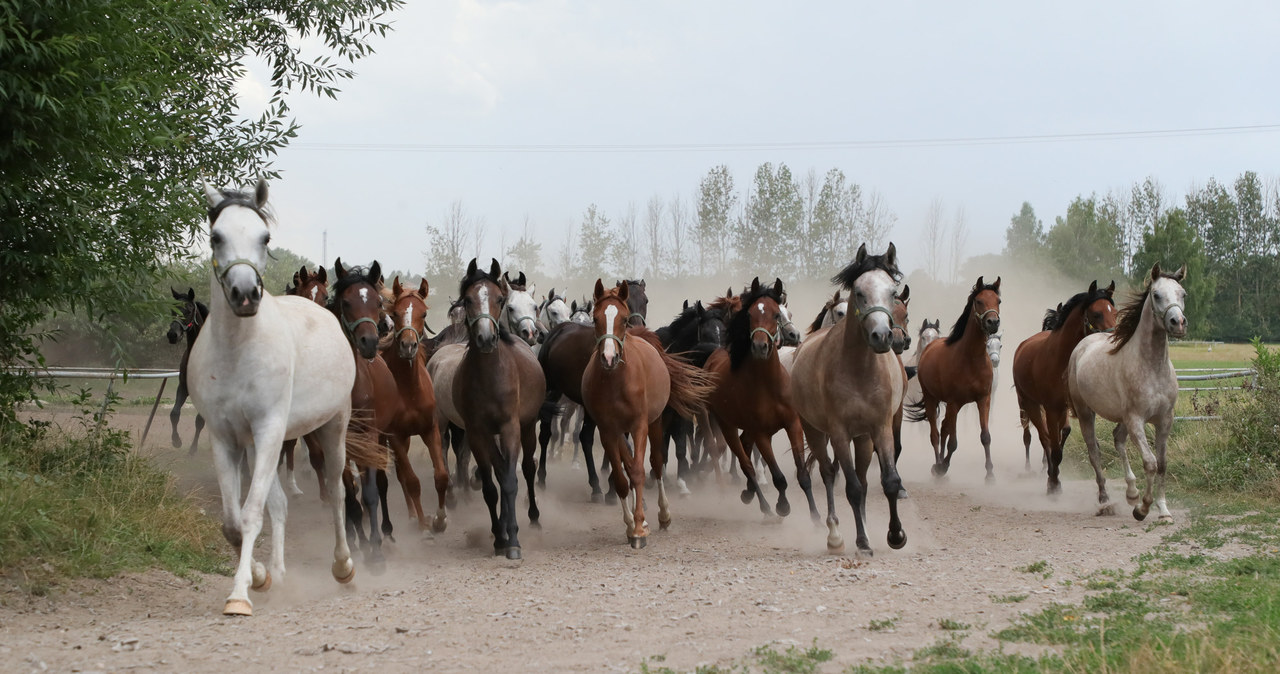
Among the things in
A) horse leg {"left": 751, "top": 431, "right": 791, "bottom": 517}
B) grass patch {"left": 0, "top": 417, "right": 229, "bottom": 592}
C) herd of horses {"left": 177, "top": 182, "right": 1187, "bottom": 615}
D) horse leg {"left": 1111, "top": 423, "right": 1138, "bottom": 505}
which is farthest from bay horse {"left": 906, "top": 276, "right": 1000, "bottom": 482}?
grass patch {"left": 0, "top": 417, "right": 229, "bottom": 592}

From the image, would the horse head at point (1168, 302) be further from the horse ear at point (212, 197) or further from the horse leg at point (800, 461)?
the horse ear at point (212, 197)

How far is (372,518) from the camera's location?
317 inches

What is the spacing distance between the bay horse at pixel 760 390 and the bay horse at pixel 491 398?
7.73ft

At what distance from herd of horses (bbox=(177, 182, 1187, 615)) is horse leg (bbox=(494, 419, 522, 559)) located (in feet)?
0.08

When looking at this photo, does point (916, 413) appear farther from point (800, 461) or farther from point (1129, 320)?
point (800, 461)

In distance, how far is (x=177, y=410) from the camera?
48.3ft

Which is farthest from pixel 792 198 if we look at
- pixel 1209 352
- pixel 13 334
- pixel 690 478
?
pixel 13 334

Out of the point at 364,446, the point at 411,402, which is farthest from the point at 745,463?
the point at 364,446

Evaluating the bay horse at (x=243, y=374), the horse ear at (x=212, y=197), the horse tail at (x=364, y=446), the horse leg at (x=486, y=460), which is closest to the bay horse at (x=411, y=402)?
the horse tail at (x=364, y=446)

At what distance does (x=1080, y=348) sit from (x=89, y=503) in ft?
31.0

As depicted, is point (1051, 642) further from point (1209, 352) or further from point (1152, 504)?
point (1209, 352)

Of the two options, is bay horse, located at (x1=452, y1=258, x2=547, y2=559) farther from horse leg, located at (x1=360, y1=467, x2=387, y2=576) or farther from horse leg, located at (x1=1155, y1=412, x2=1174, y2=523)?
horse leg, located at (x1=1155, y1=412, x2=1174, y2=523)

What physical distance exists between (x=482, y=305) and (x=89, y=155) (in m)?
2.96

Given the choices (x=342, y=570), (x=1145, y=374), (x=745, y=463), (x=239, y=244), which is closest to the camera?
(x=239, y=244)
